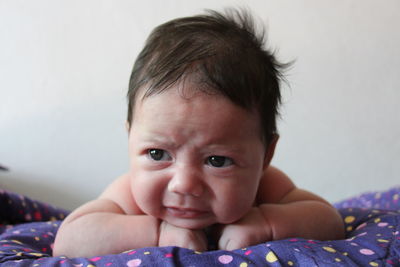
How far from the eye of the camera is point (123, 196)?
972 millimetres

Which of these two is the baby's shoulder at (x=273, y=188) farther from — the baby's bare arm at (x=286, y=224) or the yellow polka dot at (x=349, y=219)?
the yellow polka dot at (x=349, y=219)

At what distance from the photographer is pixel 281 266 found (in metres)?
0.62

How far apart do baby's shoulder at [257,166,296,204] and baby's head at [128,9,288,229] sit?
264mm

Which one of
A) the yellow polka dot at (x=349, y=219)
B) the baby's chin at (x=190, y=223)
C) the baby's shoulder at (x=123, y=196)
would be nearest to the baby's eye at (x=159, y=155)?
the baby's chin at (x=190, y=223)

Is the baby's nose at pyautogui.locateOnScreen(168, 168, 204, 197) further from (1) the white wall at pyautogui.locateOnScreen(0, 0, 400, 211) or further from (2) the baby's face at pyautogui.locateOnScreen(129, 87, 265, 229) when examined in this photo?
(1) the white wall at pyautogui.locateOnScreen(0, 0, 400, 211)

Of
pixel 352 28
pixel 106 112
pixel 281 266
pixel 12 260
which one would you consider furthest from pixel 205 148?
pixel 352 28

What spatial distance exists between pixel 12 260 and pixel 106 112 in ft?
3.34

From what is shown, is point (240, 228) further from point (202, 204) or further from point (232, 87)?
point (232, 87)

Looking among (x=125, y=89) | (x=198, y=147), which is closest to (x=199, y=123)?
(x=198, y=147)

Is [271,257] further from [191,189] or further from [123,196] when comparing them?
[123,196]

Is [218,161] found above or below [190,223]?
above

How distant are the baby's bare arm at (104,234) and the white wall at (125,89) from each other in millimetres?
873

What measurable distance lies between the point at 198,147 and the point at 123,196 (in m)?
0.32

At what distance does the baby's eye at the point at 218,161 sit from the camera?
74 centimetres
